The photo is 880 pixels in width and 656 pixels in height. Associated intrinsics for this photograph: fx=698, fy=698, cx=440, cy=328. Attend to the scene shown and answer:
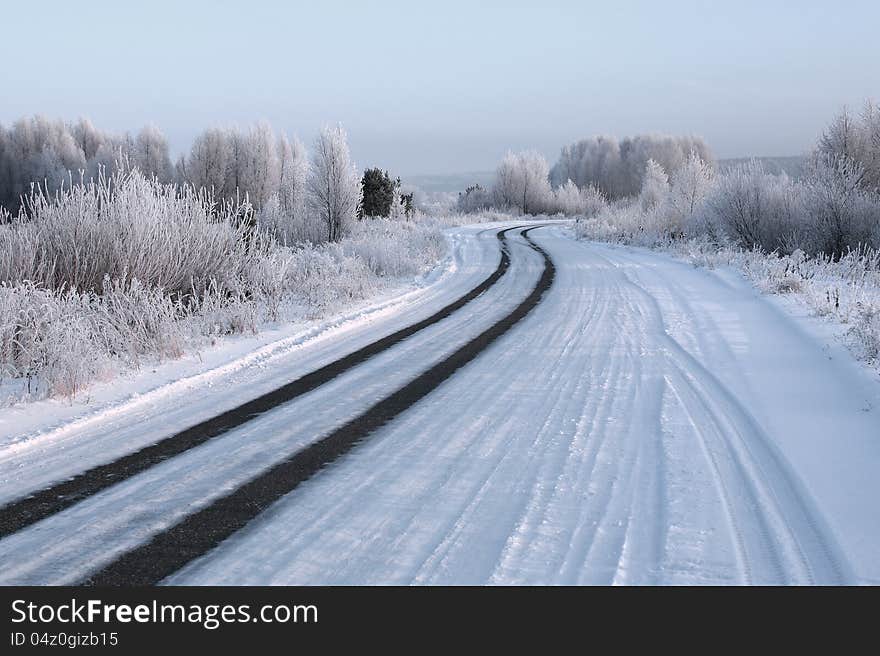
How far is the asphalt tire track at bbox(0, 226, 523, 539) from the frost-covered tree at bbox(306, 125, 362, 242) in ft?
66.3

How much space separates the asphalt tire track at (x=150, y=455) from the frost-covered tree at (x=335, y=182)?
796 inches

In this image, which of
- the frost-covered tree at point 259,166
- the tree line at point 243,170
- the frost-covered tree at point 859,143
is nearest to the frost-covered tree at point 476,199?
the tree line at point 243,170

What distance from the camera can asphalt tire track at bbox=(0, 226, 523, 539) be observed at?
3.79 metres

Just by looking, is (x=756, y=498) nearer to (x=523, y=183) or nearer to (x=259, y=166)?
(x=259, y=166)

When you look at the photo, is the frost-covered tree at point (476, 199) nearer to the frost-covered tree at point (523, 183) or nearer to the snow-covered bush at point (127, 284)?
the frost-covered tree at point (523, 183)

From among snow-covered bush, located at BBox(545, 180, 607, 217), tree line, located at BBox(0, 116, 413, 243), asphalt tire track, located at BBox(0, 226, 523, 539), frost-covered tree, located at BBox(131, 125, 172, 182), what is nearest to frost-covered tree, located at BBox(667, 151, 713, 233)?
tree line, located at BBox(0, 116, 413, 243)

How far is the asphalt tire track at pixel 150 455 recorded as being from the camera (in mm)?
3787

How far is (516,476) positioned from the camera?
418cm

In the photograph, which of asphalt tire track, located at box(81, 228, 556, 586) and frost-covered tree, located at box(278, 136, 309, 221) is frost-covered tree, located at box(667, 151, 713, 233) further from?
asphalt tire track, located at box(81, 228, 556, 586)

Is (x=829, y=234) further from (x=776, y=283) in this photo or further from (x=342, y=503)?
(x=342, y=503)

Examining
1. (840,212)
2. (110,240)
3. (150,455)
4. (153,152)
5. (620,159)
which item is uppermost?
(620,159)

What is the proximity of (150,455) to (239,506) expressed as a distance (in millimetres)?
1255

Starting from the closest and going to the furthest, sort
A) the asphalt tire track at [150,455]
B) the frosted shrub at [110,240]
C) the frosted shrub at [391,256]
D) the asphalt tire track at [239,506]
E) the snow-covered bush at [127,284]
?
the asphalt tire track at [239,506]
the asphalt tire track at [150,455]
the snow-covered bush at [127,284]
the frosted shrub at [110,240]
the frosted shrub at [391,256]

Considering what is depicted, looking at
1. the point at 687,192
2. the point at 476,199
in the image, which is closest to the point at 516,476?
the point at 687,192
